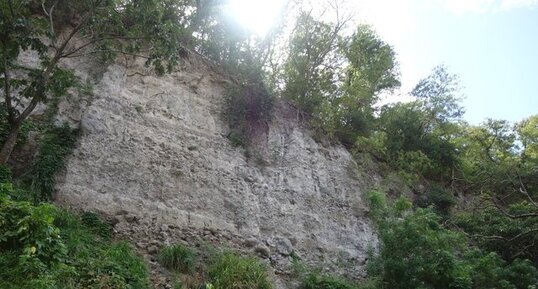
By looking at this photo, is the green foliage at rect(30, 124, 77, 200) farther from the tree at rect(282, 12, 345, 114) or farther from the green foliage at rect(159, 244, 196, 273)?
the tree at rect(282, 12, 345, 114)

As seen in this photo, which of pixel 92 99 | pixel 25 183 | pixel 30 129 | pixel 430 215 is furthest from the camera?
pixel 92 99

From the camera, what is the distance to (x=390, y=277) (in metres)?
9.94

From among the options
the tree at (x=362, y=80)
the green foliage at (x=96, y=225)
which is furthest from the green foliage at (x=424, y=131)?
the green foliage at (x=96, y=225)

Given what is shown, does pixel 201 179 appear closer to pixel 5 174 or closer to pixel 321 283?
pixel 321 283

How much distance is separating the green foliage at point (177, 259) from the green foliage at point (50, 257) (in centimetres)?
71

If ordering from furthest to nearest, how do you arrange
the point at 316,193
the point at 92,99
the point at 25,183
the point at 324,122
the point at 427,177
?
1. the point at 427,177
2. the point at 324,122
3. the point at 316,193
4. the point at 92,99
5. the point at 25,183

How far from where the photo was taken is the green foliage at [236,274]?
8344mm

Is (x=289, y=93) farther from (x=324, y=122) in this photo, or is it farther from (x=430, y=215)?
(x=430, y=215)

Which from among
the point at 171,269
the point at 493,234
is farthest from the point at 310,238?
the point at 493,234

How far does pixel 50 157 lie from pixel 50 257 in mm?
3422

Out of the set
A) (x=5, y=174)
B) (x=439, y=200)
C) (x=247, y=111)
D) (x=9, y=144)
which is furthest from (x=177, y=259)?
(x=439, y=200)

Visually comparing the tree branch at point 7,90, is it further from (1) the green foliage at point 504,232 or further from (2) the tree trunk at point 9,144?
(1) the green foliage at point 504,232

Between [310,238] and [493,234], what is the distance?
5448mm

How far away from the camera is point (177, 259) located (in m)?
8.74
